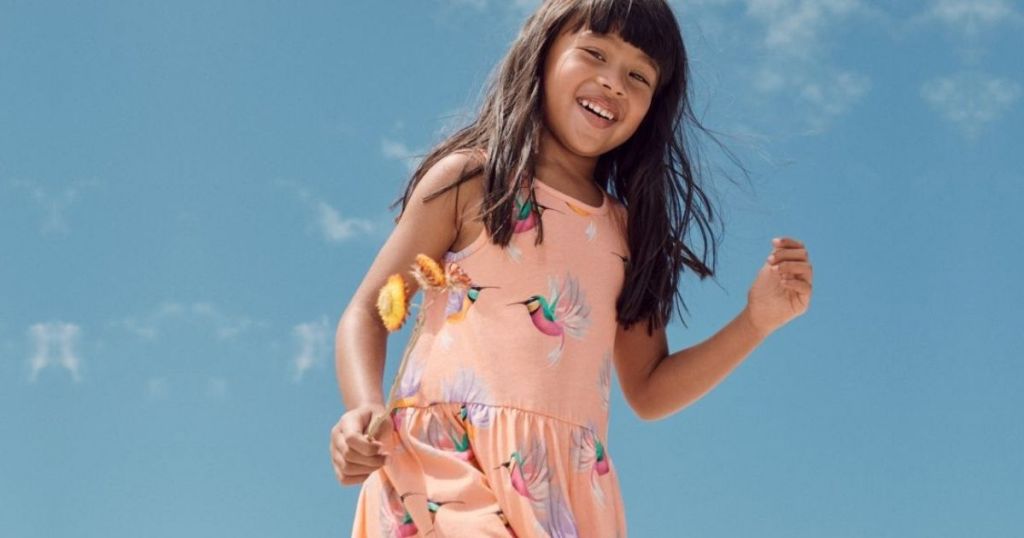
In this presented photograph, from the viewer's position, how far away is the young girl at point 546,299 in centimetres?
306

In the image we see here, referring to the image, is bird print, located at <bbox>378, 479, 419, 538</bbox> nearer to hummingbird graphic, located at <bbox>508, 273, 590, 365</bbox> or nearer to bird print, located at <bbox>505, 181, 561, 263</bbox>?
hummingbird graphic, located at <bbox>508, 273, 590, 365</bbox>

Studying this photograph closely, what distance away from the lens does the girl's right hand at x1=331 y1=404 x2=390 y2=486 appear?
2.79 metres

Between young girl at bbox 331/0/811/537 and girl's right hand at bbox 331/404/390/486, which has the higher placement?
young girl at bbox 331/0/811/537

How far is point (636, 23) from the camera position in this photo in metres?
3.53

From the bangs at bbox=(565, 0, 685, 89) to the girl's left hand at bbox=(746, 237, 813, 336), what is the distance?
57cm

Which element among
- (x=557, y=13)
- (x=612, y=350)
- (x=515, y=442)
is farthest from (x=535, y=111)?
(x=515, y=442)

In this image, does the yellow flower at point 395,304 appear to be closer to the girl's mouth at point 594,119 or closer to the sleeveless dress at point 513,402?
the sleeveless dress at point 513,402

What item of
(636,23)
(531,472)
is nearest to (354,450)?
(531,472)

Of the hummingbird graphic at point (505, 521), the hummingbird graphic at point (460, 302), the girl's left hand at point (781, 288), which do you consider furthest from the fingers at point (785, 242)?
the hummingbird graphic at point (505, 521)

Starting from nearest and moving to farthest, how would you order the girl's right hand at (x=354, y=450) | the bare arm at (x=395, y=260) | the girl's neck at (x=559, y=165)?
the girl's right hand at (x=354, y=450)
the bare arm at (x=395, y=260)
the girl's neck at (x=559, y=165)

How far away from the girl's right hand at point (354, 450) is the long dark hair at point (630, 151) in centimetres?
64

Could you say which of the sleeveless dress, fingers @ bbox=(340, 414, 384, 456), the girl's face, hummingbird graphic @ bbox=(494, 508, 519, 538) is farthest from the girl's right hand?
the girl's face

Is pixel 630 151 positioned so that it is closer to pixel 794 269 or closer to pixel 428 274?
pixel 794 269

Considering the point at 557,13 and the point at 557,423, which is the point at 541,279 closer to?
the point at 557,423
